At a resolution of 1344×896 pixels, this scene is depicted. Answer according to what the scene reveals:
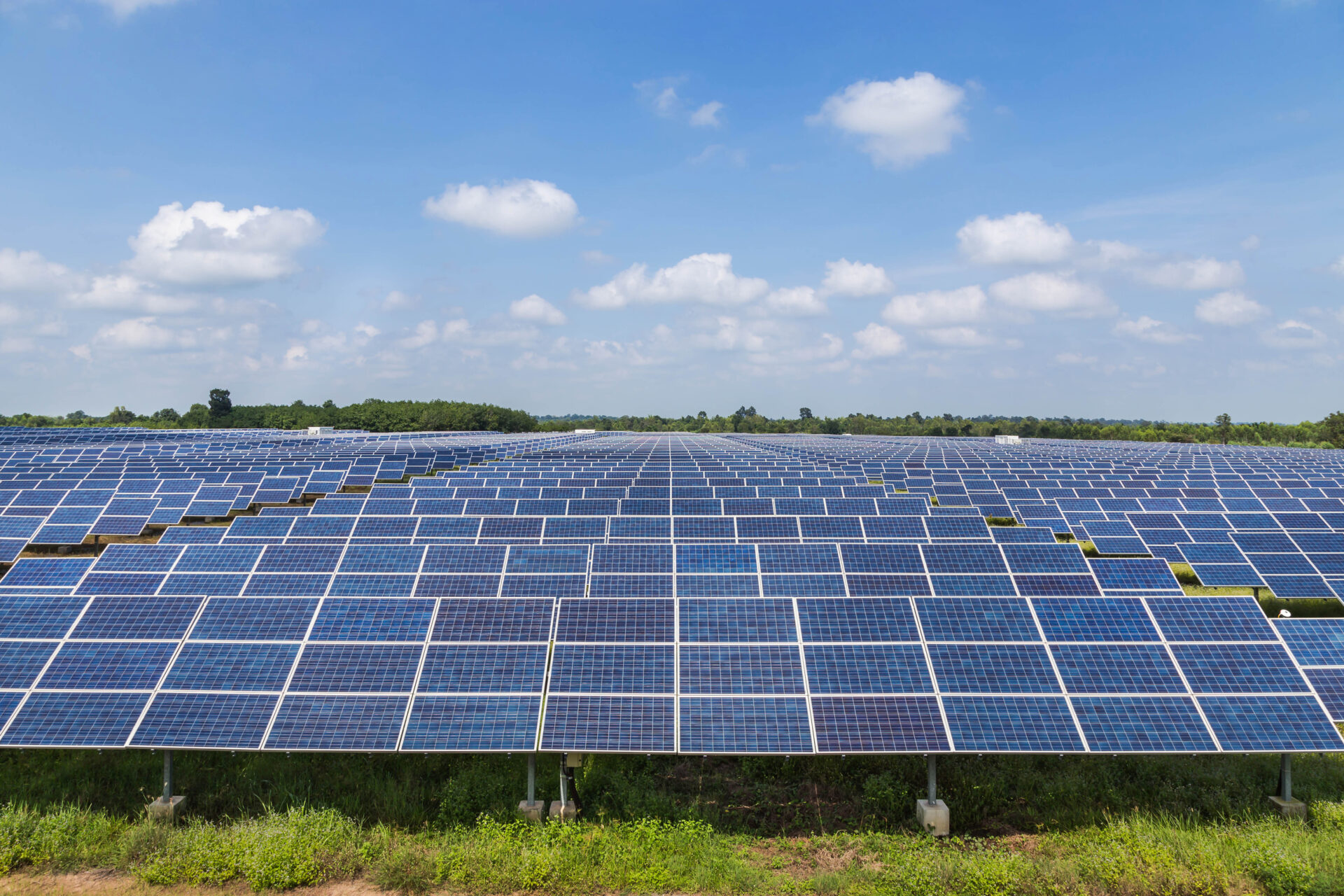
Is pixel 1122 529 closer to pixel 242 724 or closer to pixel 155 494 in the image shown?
pixel 242 724

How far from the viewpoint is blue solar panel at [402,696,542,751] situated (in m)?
8.64

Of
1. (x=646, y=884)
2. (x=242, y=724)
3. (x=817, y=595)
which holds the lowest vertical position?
(x=646, y=884)

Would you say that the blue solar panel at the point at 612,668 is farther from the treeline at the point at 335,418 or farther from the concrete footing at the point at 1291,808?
the treeline at the point at 335,418

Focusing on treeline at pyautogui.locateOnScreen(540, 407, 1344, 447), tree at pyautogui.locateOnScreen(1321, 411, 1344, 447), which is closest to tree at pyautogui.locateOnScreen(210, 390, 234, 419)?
treeline at pyautogui.locateOnScreen(540, 407, 1344, 447)

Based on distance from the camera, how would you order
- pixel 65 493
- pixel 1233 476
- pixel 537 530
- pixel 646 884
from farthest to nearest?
pixel 1233 476 < pixel 65 493 < pixel 537 530 < pixel 646 884

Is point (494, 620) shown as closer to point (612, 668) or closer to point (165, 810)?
point (612, 668)

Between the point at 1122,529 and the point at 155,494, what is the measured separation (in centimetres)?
3439

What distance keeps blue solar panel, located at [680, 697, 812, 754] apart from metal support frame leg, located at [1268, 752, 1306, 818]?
6.63 m

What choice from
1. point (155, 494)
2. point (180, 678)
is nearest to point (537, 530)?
point (180, 678)

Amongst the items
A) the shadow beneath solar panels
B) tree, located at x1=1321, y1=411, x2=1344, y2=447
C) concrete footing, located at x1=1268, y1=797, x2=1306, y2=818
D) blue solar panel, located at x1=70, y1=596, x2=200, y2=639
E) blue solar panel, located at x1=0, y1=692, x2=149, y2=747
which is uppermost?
tree, located at x1=1321, y1=411, x2=1344, y2=447

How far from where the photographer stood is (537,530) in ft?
61.9

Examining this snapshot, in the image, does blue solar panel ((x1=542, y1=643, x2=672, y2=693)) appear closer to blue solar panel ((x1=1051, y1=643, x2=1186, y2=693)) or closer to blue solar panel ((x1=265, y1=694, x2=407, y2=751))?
blue solar panel ((x1=265, y1=694, x2=407, y2=751))

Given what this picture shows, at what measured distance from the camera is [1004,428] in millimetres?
132750

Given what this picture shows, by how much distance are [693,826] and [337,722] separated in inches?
192
